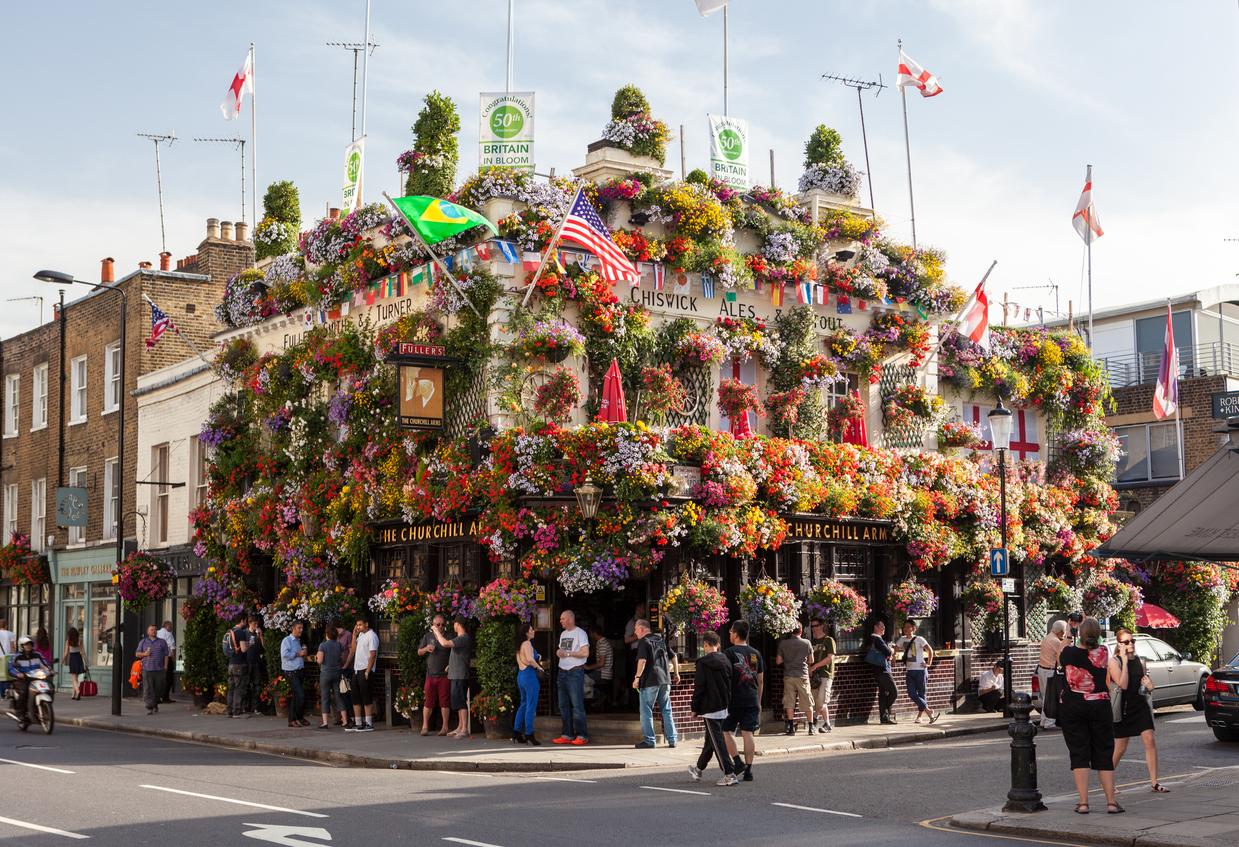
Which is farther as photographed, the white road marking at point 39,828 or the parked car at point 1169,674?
the parked car at point 1169,674

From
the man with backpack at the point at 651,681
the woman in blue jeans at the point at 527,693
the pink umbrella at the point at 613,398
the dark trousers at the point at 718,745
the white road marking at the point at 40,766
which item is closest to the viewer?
the dark trousers at the point at 718,745

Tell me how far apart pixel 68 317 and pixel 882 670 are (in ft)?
77.1

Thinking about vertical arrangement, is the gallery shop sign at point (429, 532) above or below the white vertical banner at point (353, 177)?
below

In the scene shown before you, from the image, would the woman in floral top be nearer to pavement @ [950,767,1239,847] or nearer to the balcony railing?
pavement @ [950,767,1239,847]

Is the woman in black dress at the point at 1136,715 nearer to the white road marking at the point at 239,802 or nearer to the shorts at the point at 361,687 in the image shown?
the white road marking at the point at 239,802

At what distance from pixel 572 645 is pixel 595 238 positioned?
587cm

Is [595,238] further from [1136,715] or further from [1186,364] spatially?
[1186,364]

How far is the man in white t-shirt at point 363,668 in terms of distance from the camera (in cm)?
2244

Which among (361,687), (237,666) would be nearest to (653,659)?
(361,687)

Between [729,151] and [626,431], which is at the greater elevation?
[729,151]

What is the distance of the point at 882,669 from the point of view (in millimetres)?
23312

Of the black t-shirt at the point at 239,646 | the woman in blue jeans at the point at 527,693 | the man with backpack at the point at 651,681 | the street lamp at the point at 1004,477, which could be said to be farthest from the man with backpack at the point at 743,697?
the black t-shirt at the point at 239,646

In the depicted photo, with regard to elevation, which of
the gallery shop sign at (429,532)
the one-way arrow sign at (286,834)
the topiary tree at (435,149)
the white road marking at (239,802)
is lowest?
the white road marking at (239,802)

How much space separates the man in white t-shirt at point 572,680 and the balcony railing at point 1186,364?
24.0 meters
